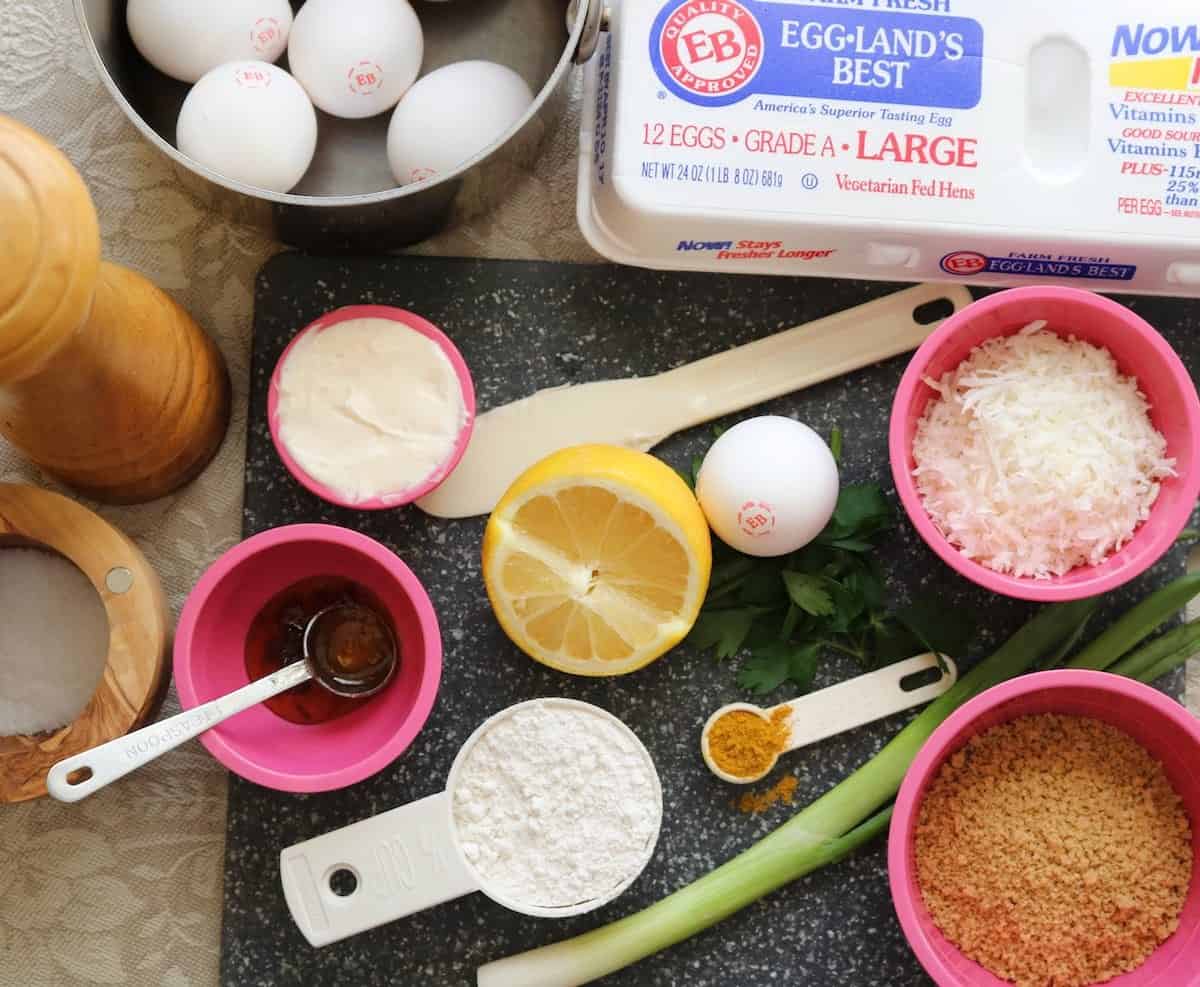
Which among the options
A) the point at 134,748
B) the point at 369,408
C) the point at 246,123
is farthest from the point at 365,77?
the point at 134,748

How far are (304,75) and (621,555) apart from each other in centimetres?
43

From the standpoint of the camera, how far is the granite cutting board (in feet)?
3.31

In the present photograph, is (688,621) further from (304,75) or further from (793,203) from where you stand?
(304,75)

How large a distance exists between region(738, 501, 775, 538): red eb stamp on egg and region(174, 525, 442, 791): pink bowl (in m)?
0.24

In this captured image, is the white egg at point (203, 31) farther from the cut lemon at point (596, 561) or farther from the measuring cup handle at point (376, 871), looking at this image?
the measuring cup handle at point (376, 871)

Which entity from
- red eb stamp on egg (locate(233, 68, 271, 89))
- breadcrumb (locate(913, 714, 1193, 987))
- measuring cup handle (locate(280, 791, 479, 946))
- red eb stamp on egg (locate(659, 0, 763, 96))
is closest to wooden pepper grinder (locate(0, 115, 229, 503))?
red eb stamp on egg (locate(233, 68, 271, 89))

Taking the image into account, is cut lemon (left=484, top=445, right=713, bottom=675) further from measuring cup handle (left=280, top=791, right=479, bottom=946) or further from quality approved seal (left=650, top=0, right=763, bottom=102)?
quality approved seal (left=650, top=0, right=763, bottom=102)

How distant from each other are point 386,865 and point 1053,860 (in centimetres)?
51

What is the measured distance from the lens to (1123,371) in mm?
989

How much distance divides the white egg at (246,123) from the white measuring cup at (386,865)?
0.44m

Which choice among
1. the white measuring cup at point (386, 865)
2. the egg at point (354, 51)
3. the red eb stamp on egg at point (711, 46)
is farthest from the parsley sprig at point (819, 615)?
the egg at point (354, 51)

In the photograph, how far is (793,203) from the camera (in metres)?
0.93

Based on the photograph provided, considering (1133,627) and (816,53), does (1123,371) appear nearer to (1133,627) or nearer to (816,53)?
(1133,627)

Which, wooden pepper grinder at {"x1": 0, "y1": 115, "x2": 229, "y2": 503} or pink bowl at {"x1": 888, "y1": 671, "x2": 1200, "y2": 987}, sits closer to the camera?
wooden pepper grinder at {"x1": 0, "y1": 115, "x2": 229, "y2": 503}
